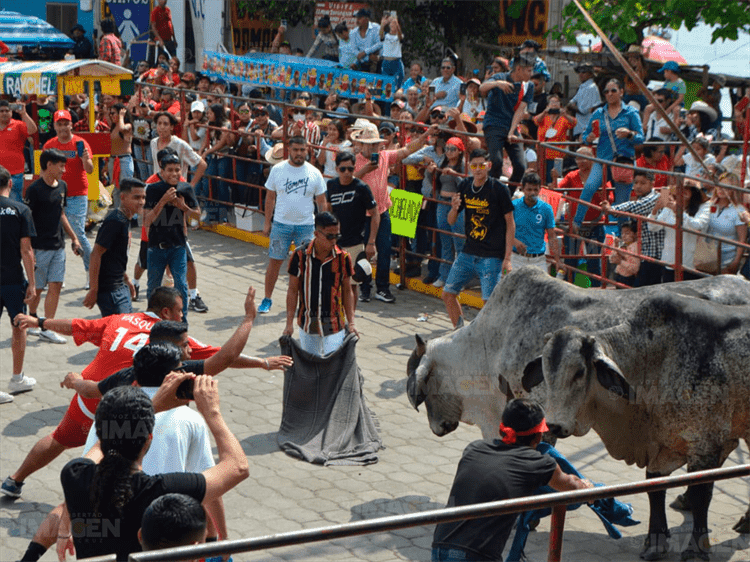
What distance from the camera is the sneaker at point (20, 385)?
980 centimetres

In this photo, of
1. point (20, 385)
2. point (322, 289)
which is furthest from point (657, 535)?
point (20, 385)

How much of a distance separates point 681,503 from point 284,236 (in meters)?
5.73

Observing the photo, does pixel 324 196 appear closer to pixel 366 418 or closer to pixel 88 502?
pixel 366 418

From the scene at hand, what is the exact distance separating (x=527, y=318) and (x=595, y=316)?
1.64ft

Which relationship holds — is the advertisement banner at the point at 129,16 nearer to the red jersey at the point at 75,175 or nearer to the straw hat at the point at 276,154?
the straw hat at the point at 276,154

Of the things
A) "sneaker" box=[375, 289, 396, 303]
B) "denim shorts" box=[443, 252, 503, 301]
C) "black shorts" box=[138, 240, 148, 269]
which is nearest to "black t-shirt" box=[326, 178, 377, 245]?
"sneaker" box=[375, 289, 396, 303]

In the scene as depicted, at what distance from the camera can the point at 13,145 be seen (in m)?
14.2

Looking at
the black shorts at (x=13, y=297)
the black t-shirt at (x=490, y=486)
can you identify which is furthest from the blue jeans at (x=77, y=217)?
the black t-shirt at (x=490, y=486)

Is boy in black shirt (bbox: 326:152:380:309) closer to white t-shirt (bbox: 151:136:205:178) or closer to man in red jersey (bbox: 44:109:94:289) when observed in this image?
white t-shirt (bbox: 151:136:205:178)

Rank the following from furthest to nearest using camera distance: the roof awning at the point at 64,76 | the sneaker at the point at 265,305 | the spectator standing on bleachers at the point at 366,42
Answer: the spectator standing on bleachers at the point at 366,42
the roof awning at the point at 64,76
the sneaker at the point at 265,305

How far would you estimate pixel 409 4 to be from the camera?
2261 cm

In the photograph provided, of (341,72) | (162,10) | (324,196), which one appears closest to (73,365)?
(324,196)

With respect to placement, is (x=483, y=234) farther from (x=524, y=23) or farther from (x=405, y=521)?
(x=524, y=23)

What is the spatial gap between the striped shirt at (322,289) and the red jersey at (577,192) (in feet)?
12.5
